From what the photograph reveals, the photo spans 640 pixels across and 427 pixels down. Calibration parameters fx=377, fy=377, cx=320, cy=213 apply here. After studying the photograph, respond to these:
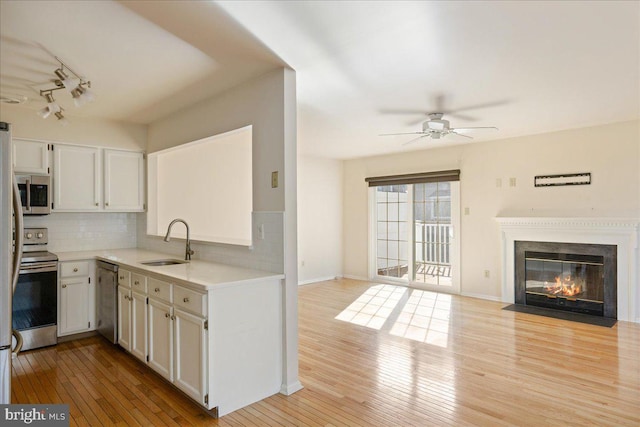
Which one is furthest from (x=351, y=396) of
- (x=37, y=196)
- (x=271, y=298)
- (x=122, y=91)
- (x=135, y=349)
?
(x=37, y=196)

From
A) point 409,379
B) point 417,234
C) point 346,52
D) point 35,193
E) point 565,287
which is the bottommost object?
point 409,379

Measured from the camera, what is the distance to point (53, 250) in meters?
4.35

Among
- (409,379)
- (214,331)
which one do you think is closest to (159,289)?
(214,331)

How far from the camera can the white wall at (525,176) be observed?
473cm

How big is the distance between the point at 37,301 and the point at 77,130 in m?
1.93

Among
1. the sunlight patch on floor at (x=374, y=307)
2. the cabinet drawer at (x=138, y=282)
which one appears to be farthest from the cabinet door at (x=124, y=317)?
the sunlight patch on floor at (x=374, y=307)

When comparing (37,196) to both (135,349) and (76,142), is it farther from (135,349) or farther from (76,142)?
(135,349)

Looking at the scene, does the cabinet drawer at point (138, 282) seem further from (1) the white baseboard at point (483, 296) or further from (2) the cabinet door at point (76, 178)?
(1) the white baseboard at point (483, 296)

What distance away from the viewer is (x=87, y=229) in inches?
182

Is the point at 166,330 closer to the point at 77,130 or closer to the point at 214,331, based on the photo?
the point at 214,331

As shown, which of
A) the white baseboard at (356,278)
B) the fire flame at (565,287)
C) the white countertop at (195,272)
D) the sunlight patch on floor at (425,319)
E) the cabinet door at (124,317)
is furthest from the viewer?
the white baseboard at (356,278)

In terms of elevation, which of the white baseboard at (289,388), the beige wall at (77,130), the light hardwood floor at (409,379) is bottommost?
the light hardwood floor at (409,379)

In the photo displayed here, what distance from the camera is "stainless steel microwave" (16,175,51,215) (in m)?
3.89

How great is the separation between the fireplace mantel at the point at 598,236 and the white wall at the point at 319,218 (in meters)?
3.24
